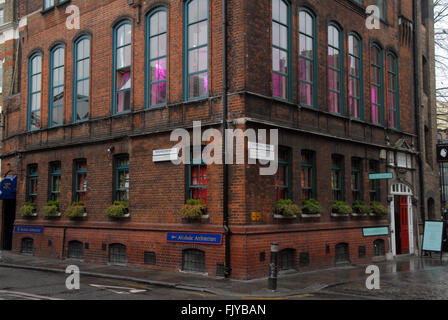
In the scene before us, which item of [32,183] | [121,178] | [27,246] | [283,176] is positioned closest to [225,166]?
[283,176]

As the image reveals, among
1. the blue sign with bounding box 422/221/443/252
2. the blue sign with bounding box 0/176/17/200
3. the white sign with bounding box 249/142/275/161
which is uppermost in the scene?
the white sign with bounding box 249/142/275/161

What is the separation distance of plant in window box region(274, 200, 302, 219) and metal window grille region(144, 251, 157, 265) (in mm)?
4320

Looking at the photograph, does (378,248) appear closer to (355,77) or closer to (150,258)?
(355,77)

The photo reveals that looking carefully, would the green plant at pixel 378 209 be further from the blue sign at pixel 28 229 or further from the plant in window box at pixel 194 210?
the blue sign at pixel 28 229

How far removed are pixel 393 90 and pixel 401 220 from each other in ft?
19.0

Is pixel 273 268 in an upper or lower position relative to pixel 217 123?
lower

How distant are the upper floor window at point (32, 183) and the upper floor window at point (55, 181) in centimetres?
125

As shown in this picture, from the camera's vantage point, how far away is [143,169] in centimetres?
1736

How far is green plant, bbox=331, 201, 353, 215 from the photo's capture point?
715 inches

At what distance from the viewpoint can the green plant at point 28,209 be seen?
21328 millimetres

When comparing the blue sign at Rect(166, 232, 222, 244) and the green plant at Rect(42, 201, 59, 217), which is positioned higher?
the green plant at Rect(42, 201, 59, 217)

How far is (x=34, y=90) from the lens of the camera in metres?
22.7

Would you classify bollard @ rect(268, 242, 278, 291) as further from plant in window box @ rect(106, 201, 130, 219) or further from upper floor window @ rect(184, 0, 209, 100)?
plant in window box @ rect(106, 201, 130, 219)

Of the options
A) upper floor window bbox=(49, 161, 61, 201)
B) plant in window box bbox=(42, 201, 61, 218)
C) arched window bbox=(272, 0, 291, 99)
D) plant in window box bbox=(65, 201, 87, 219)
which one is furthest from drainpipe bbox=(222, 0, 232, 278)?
upper floor window bbox=(49, 161, 61, 201)
